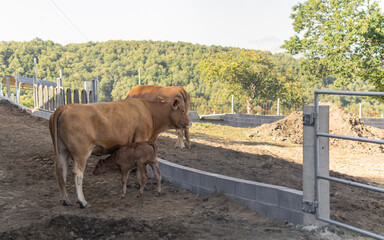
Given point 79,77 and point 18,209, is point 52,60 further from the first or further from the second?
point 18,209

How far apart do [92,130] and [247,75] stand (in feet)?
119

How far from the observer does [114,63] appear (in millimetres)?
76688

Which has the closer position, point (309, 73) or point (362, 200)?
point (362, 200)

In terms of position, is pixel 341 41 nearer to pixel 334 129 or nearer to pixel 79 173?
pixel 334 129

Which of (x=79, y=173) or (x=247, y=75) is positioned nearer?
(x=79, y=173)

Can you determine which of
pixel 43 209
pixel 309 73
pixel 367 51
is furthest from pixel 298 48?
pixel 43 209

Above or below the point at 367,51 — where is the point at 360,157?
below

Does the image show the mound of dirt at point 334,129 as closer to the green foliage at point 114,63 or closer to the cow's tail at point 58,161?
the cow's tail at point 58,161

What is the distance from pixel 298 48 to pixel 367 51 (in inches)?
215

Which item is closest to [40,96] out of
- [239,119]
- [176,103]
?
[239,119]

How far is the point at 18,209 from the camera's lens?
19.6 feet

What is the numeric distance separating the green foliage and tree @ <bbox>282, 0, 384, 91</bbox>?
25.4 metres

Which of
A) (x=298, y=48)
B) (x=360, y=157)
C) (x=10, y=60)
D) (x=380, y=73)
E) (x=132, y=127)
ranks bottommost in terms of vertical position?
(x=360, y=157)

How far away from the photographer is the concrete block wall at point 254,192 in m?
5.06
